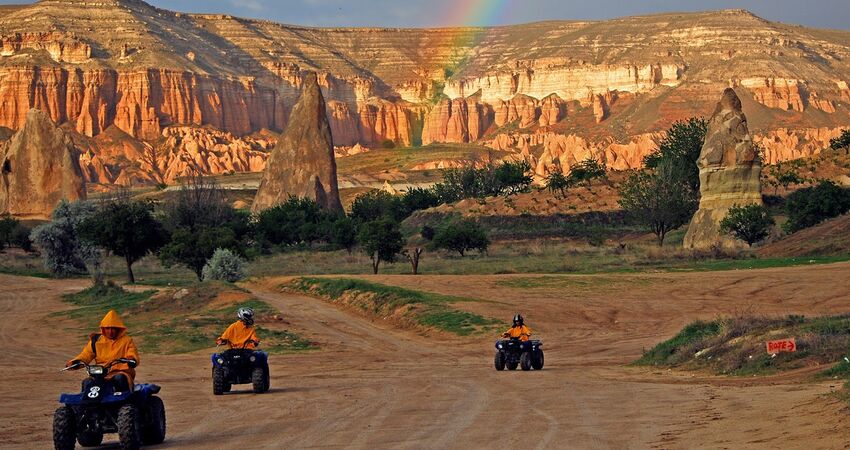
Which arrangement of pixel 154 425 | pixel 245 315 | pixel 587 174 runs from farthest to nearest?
pixel 587 174
pixel 245 315
pixel 154 425

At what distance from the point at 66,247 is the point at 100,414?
6048 cm

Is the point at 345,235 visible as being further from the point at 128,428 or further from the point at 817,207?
the point at 128,428

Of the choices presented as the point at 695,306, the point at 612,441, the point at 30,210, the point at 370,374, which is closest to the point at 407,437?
the point at 612,441

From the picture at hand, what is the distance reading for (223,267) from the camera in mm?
58062

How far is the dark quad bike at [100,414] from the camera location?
537 inches

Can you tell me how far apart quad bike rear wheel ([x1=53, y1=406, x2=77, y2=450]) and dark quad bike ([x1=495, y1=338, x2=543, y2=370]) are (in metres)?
12.7

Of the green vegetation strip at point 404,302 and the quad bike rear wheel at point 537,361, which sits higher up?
the quad bike rear wheel at point 537,361

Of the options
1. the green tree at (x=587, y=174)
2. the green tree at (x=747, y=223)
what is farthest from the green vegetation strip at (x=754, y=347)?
the green tree at (x=587, y=174)

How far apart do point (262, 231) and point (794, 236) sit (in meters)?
40.1

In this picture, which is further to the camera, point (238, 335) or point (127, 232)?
point (127, 232)

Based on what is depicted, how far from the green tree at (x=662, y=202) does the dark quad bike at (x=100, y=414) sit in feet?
196

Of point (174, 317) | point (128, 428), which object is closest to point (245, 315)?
point (128, 428)

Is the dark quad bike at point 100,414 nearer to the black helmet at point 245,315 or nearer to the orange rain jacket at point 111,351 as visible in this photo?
the orange rain jacket at point 111,351

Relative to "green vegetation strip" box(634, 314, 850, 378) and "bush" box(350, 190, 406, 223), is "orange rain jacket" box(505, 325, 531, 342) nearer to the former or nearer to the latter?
"green vegetation strip" box(634, 314, 850, 378)
